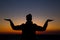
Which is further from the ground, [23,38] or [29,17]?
[29,17]

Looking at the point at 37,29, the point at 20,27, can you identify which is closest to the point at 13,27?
the point at 20,27

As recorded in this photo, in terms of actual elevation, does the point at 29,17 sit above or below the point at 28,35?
above

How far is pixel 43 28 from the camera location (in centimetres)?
729

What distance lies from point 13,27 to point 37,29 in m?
0.70

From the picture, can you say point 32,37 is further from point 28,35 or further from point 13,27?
point 13,27

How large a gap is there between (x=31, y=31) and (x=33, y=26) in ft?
0.52

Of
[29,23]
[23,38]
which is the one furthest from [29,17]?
[23,38]

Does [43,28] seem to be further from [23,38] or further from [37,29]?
[23,38]

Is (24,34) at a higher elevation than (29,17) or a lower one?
lower

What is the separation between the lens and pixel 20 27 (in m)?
7.31

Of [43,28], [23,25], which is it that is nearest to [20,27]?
[23,25]

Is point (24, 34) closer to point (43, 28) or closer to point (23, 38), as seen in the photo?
point (23, 38)

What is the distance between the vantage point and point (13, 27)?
288 inches

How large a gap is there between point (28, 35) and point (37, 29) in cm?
32
